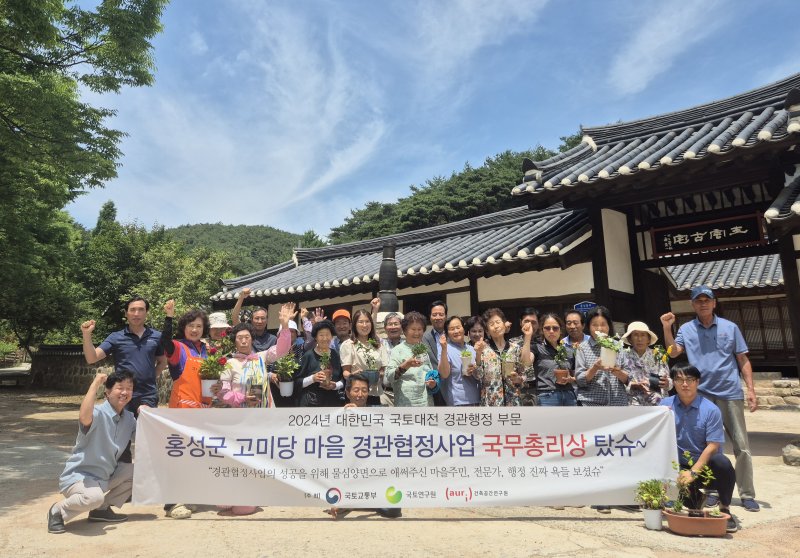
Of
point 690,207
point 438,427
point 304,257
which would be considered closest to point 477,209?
point 304,257

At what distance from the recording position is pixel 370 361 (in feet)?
17.1

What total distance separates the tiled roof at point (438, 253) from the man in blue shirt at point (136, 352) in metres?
5.21

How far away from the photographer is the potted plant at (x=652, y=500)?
412 centimetres

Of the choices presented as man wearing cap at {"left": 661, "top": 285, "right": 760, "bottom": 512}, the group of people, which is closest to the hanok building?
man wearing cap at {"left": 661, "top": 285, "right": 760, "bottom": 512}

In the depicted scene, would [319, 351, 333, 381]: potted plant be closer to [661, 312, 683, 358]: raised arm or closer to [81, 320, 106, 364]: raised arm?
[81, 320, 106, 364]: raised arm

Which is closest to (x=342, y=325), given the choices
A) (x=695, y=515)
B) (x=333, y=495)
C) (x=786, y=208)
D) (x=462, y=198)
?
(x=333, y=495)

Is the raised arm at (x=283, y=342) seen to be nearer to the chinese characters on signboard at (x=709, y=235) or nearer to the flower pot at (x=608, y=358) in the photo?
the flower pot at (x=608, y=358)

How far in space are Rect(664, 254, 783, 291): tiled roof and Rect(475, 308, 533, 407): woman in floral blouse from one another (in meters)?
9.73

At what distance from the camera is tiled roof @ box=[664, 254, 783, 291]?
13.5 metres

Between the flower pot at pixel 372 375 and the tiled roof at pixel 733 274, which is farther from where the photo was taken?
the tiled roof at pixel 733 274

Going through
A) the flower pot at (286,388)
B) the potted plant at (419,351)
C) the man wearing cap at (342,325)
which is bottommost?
the flower pot at (286,388)

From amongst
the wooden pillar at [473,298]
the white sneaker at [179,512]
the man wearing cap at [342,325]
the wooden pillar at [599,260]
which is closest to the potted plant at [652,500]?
the man wearing cap at [342,325]

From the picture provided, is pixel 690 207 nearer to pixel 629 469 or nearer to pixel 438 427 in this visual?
pixel 629 469

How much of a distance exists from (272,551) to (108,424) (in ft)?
6.24
